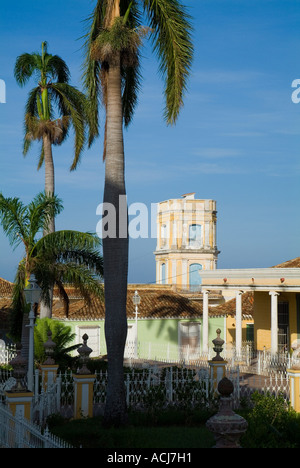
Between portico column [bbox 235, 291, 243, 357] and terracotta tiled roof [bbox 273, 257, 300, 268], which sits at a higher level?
terracotta tiled roof [bbox 273, 257, 300, 268]

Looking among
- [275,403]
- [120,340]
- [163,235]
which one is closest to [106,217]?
[120,340]

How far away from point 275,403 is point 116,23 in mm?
8206

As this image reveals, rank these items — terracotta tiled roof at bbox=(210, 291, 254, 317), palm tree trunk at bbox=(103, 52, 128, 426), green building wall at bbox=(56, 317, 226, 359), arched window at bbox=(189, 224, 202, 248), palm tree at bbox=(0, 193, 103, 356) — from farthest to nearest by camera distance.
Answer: arched window at bbox=(189, 224, 202, 248) < terracotta tiled roof at bbox=(210, 291, 254, 317) < green building wall at bbox=(56, 317, 226, 359) < palm tree at bbox=(0, 193, 103, 356) < palm tree trunk at bbox=(103, 52, 128, 426)

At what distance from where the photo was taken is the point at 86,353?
13641mm

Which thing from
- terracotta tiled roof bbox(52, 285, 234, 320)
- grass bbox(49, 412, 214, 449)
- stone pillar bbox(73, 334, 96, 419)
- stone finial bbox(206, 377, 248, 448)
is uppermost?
terracotta tiled roof bbox(52, 285, 234, 320)

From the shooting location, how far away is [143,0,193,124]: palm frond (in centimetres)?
1288

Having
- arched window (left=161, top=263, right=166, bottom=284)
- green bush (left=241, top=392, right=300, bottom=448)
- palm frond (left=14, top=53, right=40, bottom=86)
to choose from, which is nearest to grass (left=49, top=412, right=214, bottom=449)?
green bush (left=241, top=392, right=300, bottom=448)

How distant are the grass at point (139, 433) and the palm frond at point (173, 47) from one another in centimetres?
623

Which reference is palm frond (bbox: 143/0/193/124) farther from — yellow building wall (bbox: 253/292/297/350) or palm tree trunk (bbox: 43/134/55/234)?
yellow building wall (bbox: 253/292/297/350)

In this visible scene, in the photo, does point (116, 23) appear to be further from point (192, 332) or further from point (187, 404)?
point (192, 332)

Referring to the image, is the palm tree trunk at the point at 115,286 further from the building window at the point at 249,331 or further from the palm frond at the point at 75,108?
the building window at the point at 249,331

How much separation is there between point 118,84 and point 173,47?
Answer: 144 centimetres

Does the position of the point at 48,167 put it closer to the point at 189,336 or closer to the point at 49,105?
the point at 49,105

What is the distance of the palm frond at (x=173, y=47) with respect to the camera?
12875mm
